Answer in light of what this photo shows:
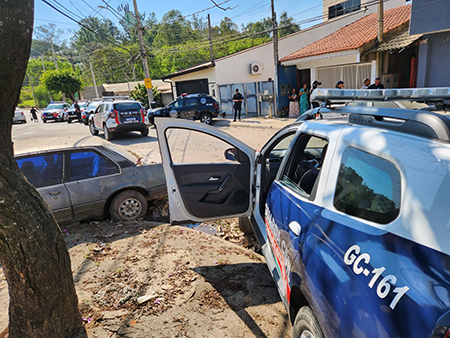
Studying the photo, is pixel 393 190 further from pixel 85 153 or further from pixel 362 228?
pixel 85 153

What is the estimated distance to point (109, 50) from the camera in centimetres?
6128

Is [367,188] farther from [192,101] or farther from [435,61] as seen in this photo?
[192,101]

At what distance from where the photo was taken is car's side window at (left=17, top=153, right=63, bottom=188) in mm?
4602

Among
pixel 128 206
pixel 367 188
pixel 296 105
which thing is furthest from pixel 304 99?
pixel 367 188

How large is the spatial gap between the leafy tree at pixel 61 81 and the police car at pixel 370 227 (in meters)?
49.2

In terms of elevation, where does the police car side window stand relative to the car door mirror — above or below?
above

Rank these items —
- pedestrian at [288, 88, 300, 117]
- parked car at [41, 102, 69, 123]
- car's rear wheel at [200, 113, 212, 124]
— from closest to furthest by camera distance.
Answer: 1. pedestrian at [288, 88, 300, 117]
2. car's rear wheel at [200, 113, 212, 124]
3. parked car at [41, 102, 69, 123]

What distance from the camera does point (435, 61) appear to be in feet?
37.8

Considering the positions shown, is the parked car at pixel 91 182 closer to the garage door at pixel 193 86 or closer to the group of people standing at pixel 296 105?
the group of people standing at pixel 296 105

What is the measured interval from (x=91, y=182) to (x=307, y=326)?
4102mm

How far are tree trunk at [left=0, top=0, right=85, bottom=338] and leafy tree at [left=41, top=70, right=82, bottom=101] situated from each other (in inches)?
1908

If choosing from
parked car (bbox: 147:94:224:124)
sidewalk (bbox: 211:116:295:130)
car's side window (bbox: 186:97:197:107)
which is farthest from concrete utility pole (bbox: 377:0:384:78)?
car's side window (bbox: 186:97:197:107)

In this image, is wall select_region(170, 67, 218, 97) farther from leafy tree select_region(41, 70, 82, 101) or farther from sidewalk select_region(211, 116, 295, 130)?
leafy tree select_region(41, 70, 82, 101)

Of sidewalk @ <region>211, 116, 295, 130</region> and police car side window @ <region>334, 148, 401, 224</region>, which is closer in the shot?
police car side window @ <region>334, 148, 401, 224</region>
